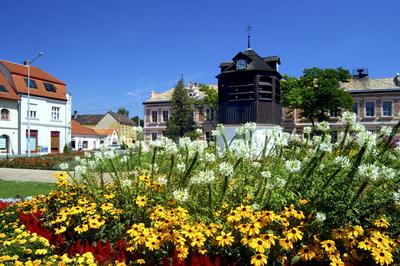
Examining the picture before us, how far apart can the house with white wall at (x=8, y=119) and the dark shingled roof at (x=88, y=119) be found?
42715mm

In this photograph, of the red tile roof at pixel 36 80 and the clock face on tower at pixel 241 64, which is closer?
the clock face on tower at pixel 241 64

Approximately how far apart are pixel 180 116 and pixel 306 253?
4697cm

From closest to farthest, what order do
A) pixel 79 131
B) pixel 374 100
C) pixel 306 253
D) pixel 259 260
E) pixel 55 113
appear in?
pixel 259 260 < pixel 306 253 < pixel 55 113 < pixel 374 100 < pixel 79 131

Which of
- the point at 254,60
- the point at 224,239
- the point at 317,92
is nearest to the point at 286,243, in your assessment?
the point at 224,239

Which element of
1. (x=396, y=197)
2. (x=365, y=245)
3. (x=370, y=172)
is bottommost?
(x=365, y=245)

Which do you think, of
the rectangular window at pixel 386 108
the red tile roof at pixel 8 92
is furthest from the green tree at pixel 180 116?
the rectangular window at pixel 386 108

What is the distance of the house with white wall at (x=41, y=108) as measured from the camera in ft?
127

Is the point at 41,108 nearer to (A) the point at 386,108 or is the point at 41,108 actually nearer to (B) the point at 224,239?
(A) the point at 386,108

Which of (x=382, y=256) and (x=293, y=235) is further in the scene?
(x=293, y=235)

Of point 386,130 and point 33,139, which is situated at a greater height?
point 386,130

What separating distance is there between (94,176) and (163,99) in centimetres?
5166

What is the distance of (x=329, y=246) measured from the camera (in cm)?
342

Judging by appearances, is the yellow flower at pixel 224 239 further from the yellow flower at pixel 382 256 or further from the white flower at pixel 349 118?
the white flower at pixel 349 118

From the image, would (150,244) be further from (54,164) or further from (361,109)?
(361,109)
